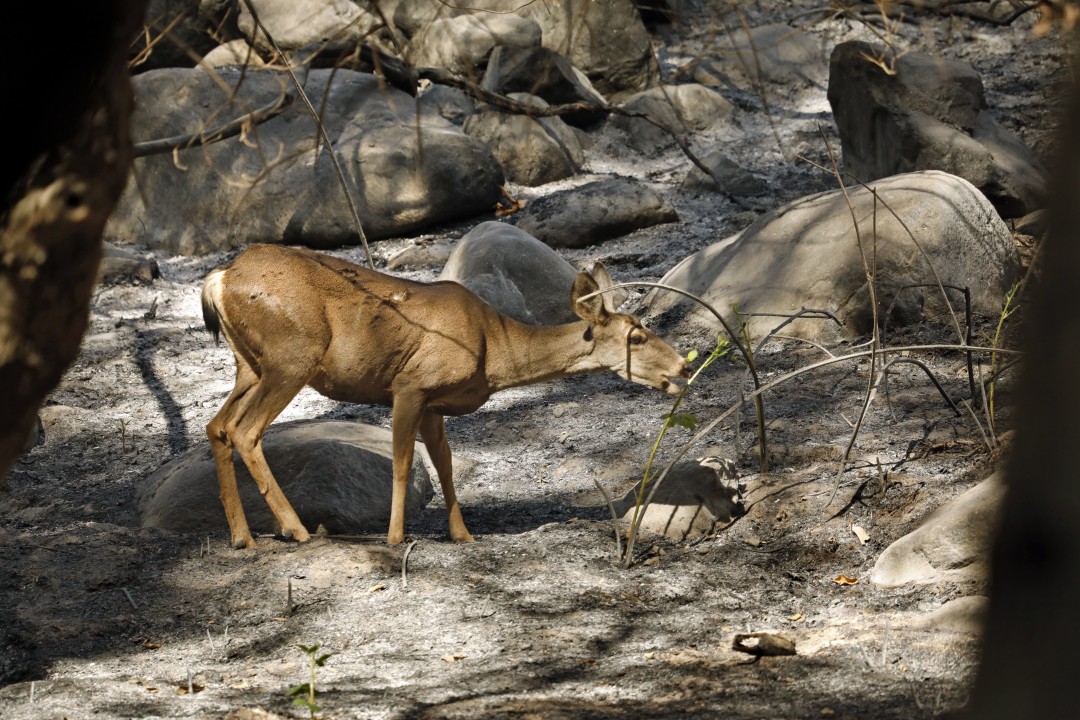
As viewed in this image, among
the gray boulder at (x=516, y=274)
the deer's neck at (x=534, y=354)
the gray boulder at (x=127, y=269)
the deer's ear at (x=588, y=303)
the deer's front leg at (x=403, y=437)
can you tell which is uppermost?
the deer's ear at (x=588, y=303)

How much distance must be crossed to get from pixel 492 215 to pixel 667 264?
107 inches

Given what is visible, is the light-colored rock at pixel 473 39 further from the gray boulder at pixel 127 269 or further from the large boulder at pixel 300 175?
the gray boulder at pixel 127 269

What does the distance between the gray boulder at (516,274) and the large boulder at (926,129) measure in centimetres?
355

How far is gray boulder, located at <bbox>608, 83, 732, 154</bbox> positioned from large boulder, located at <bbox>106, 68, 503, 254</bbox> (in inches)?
102

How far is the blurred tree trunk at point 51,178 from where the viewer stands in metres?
2.46

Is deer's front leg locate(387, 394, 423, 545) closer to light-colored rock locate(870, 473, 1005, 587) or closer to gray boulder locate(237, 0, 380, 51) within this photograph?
light-colored rock locate(870, 473, 1005, 587)

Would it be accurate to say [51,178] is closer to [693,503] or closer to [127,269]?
[693,503]

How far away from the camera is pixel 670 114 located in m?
15.2

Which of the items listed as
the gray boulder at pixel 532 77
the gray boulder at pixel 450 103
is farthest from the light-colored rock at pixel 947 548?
the gray boulder at pixel 450 103

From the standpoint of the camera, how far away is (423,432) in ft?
21.2

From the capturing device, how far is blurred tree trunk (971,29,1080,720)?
5.06 ft

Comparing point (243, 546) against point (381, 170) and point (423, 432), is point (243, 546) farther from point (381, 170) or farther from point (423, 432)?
point (381, 170)

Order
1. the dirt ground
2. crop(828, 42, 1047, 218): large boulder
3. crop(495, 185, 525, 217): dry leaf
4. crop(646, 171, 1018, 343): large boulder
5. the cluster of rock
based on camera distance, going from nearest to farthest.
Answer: the dirt ground, crop(646, 171, 1018, 343): large boulder, the cluster of rock, crop(828, 42, 1047, 218): large boulder, crop(495, 185, 525, 217): dry leaf

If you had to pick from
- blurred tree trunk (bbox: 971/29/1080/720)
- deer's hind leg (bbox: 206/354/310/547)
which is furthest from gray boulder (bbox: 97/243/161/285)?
blurred tree trunk (bbox: 971/29/1080/720)
